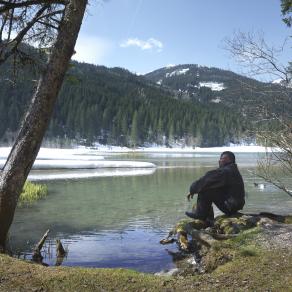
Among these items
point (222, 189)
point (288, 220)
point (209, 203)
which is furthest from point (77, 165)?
point (288, 220)

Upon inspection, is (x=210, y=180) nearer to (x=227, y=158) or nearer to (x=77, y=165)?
(x=227, y=158)

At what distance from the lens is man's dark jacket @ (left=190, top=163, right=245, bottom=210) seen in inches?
385

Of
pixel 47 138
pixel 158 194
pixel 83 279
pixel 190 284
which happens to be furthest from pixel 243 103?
pixel 47 138

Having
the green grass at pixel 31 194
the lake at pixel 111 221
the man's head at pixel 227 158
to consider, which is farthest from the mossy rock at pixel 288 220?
the green grass at pixel 31 194

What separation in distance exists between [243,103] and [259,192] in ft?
44.9

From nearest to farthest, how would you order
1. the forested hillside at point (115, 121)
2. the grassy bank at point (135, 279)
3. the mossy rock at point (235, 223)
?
1. the grassy bank at point (135, 279)
2. the mossy rock at point (235, 223)
3. the forested hillside at point (115, 121)

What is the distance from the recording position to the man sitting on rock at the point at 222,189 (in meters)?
9.80

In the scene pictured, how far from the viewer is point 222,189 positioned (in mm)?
10125

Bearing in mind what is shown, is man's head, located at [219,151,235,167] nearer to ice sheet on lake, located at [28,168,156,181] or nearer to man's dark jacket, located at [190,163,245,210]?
man's dark jacket, located at [190,163,245,210]

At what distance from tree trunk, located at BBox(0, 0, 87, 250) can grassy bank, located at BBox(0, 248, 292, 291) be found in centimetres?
110

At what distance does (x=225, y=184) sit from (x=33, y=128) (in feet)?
15.1

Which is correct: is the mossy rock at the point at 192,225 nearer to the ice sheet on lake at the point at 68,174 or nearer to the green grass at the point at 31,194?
the green grass at the point at 31,194

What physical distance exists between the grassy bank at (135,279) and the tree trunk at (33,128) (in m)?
1.10

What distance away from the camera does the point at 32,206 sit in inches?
694
